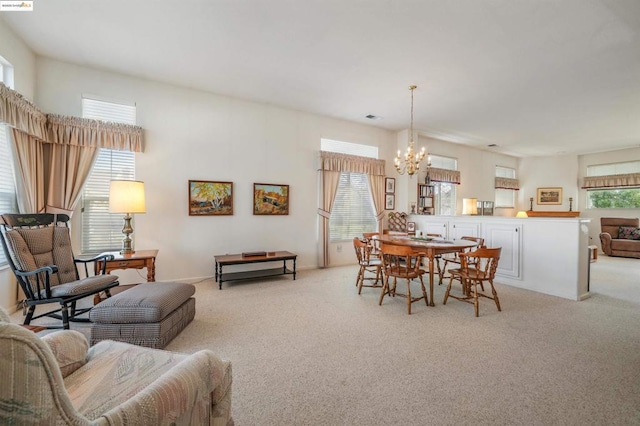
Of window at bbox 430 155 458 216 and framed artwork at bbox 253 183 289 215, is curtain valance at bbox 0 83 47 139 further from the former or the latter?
window at bbox 430 155 458 216

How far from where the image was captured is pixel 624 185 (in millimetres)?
7348

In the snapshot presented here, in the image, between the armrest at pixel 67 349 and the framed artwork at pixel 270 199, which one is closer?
the armrest at pixel 67 349

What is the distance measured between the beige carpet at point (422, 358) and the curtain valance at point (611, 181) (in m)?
5.77

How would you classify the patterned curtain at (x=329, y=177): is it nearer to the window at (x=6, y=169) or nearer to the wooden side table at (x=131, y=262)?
the wooden side table at (x=131, y=262)

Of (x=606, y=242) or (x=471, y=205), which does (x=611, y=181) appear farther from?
(x=471, y=205)

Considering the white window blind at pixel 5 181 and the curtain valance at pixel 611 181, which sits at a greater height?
the curtain valance at pixel 611 181

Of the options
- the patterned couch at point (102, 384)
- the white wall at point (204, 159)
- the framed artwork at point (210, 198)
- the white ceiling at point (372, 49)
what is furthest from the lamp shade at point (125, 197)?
the patterned couch at point (102, 384)

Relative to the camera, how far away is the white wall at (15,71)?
9.47 ft

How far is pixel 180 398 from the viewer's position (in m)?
1.00

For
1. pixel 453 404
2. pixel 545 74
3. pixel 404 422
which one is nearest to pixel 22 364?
pixel 404 422

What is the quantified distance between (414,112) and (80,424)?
5.74m

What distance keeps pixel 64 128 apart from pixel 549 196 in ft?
39.8

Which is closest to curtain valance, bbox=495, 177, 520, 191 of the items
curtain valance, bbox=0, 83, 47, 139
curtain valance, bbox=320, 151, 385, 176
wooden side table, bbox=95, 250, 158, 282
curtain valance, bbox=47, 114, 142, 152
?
curtain valance, bbox=320, 151, 385, 176

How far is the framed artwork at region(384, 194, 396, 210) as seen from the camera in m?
6.34
